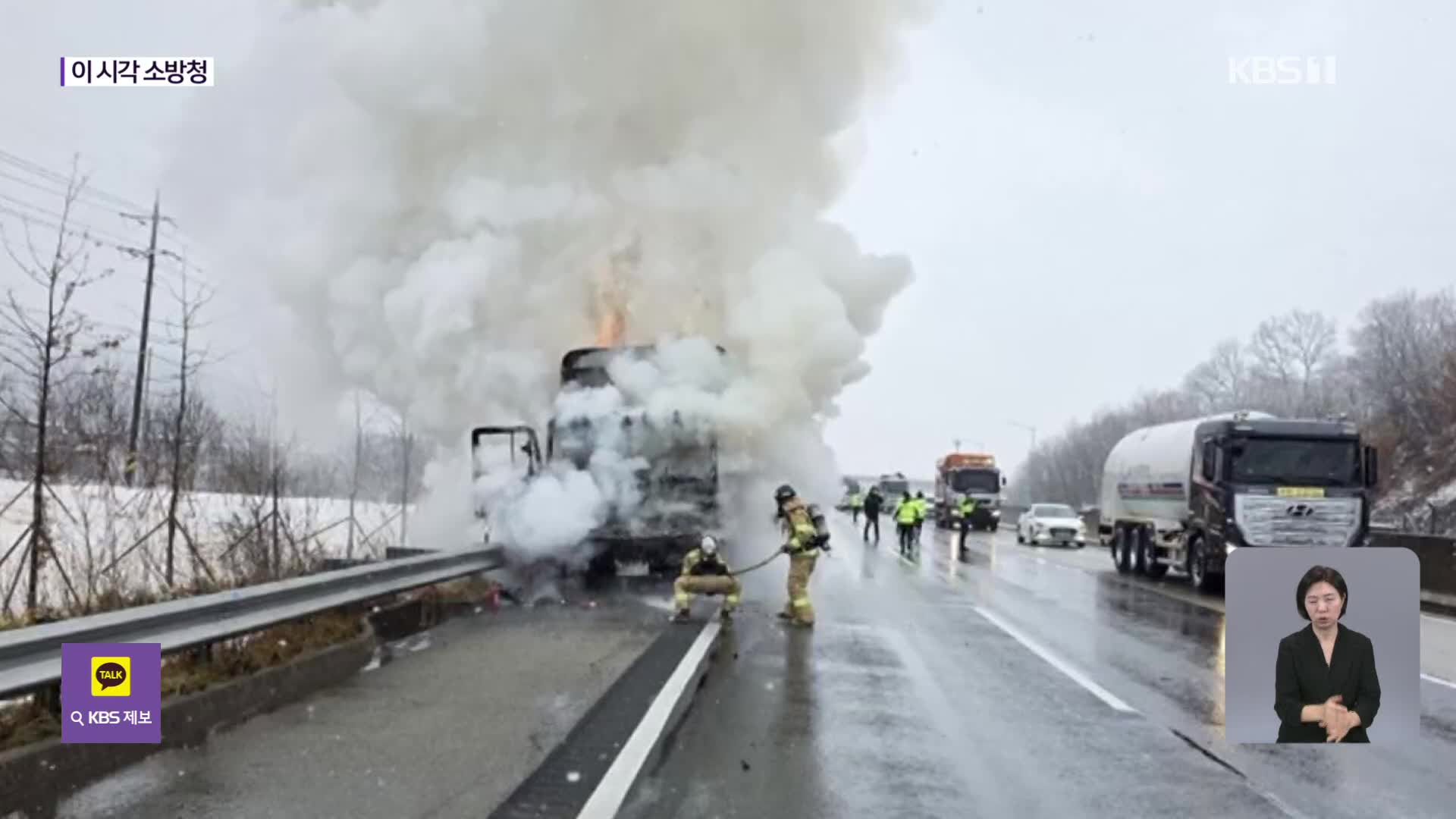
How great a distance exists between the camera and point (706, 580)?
1235 cm

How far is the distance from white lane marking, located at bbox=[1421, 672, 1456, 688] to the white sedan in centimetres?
2664

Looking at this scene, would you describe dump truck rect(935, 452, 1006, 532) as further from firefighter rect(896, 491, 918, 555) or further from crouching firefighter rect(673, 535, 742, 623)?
crouching firefighter rect(673, 535, 742, 623)

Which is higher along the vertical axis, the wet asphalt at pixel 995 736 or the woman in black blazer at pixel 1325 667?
the woman in black blazer at pixel 1325 667

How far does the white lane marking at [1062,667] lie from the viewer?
880 cm

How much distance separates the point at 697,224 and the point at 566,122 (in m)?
2.73

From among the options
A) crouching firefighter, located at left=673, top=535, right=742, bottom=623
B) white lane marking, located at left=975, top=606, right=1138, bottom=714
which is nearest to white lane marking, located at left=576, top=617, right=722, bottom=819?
crouching firefighter, located at left=673, top=535, right=742, bottom=623

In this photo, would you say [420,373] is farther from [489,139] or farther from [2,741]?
[2,741]

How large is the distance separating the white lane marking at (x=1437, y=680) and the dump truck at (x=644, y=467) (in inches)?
336

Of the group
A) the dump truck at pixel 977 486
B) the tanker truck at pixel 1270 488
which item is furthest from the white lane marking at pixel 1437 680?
the dump truck at pixel 977 486

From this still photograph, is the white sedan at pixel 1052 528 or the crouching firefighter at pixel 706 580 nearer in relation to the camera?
the crouching firefighter at pixel 706 580

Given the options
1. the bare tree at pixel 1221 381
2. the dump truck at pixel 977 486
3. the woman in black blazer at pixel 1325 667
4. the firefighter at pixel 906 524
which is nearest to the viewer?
the woman in black blazer at pixel 1325 667

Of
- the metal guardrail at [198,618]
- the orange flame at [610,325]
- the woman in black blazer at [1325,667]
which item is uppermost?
the orange flame at [610,325]

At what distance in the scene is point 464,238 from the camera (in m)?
18.0

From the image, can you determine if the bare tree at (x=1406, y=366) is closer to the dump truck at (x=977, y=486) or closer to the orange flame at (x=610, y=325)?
the dump truck at (x=977, y=486)
